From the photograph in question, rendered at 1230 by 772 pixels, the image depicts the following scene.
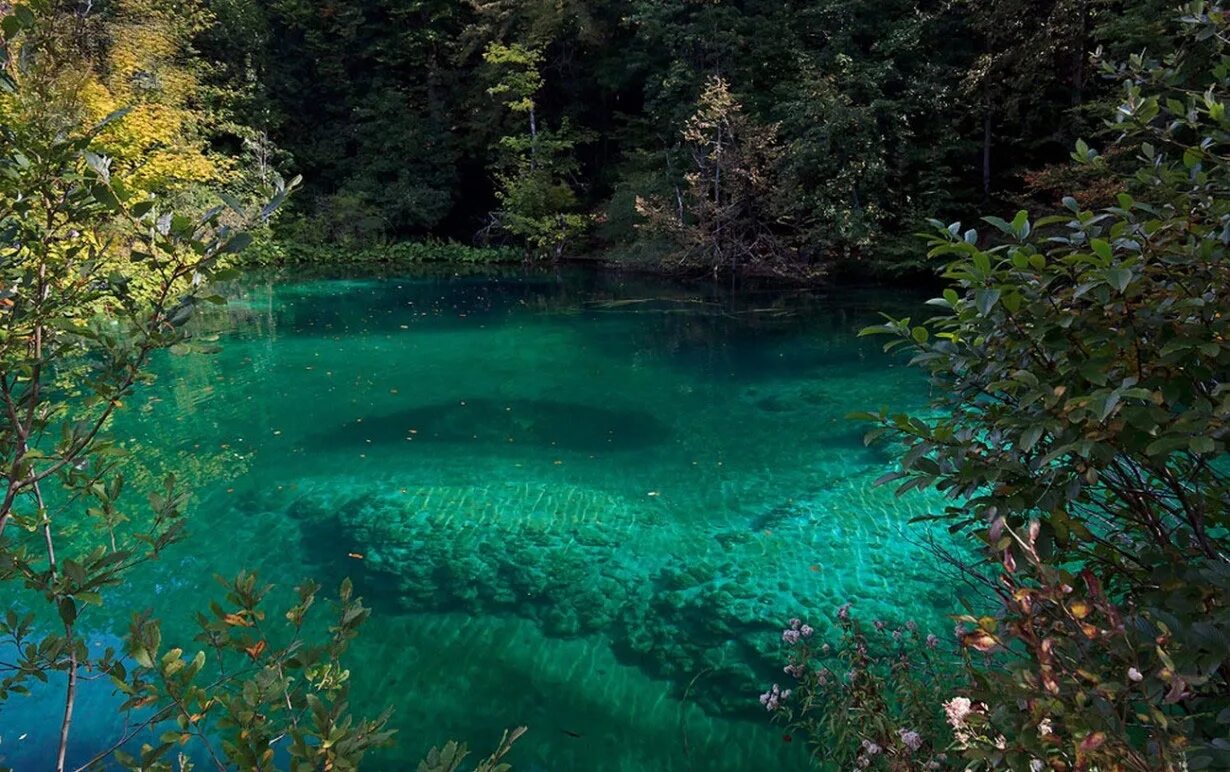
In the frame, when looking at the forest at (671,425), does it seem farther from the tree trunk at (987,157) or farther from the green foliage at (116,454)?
the tree trunk at (987,157)

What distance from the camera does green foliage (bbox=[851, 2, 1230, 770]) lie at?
1.17 metres

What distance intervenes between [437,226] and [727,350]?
1833 cm

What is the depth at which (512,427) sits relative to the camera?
880 centimetres

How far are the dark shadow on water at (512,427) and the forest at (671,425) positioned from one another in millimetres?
76

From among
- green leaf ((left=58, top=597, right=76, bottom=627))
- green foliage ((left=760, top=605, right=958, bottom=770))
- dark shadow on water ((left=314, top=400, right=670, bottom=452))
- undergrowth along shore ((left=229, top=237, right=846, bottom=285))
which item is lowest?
dark shadow on water ((left=314, top=400, right=670, bottom=452))

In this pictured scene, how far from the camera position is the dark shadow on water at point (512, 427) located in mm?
8258

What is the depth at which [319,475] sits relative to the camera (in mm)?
7289

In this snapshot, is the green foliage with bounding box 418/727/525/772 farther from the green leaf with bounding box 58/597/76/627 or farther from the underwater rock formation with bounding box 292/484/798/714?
the underwater rock formation with bounding box 292/484/798/714

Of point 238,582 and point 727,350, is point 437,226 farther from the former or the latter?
point 238,582

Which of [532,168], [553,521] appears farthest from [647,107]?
[553,521]

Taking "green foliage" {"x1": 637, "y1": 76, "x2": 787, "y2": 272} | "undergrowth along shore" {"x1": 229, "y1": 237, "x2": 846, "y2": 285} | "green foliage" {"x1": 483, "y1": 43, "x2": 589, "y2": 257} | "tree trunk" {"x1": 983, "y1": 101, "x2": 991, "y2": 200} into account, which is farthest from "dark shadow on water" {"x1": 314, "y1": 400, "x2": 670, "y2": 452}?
"green foliage" {"x1": 483, "y1": 43, "x2": 589, "y2": 257}

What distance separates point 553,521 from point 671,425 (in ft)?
9.28

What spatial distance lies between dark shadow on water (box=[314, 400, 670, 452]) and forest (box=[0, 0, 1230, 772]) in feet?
0.25

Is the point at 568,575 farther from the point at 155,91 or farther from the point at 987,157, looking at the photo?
the point at 987,157
